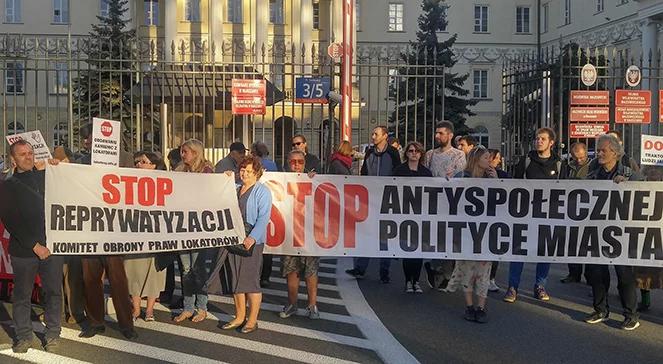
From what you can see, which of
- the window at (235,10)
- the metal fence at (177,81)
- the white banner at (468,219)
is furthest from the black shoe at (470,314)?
the window at (235,10)

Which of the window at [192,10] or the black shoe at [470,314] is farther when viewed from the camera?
the window at [192,10]

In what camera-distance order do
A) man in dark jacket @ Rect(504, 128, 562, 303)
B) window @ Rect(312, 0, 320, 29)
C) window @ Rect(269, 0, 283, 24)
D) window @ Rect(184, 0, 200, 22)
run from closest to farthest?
man in dark jacket @ Rect(504, 128, 562, 303)
window @ Rect(184, 0, 200, 22)
window @ Rect(269, 0, 283, 24)
window @ Rect(312, 0, 320, 29)

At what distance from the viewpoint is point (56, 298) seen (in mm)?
6871

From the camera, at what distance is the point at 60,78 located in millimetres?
34562

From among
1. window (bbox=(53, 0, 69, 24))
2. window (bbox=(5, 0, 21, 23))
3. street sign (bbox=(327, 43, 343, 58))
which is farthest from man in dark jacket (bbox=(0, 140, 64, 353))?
window (bbox=(5, 0, 21, 23))

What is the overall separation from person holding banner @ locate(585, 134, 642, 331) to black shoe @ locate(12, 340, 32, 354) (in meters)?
5.73

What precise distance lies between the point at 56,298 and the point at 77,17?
151 ft

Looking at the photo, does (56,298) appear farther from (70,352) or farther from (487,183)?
(487,183)

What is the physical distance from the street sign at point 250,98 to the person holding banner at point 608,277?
624 cm

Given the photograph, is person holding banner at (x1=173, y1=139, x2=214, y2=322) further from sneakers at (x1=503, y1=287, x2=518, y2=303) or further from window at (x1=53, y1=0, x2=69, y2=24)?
window at (x1=53, y1=0, x2=69, y2=24)

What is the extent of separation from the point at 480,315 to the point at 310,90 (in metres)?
6.99

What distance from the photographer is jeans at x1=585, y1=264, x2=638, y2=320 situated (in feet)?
25.7

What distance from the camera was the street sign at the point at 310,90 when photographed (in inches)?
543

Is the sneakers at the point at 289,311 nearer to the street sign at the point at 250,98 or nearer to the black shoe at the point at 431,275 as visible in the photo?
the black shoe at the point at 431,275
